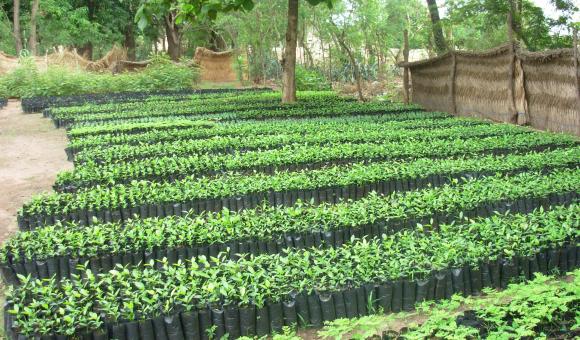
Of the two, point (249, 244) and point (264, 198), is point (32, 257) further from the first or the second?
point (264, 198)

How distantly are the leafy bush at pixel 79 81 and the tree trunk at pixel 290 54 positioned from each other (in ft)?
31.4

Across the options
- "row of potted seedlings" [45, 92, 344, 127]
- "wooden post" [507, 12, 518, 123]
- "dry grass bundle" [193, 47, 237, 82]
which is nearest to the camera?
"wooden post" [507, 12, 518, 123]

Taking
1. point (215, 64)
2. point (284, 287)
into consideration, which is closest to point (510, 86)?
point (284, 287)

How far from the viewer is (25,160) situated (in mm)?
11805

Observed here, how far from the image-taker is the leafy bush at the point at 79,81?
23.3 meters

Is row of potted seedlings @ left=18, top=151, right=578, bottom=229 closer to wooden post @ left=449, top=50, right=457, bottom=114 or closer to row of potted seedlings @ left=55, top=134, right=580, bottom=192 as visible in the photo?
row of potted seedlings @ left=55, top=134, right=580, bottom=192

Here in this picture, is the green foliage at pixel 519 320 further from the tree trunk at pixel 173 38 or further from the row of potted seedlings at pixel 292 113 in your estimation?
the tree trunk at pixel 173 38

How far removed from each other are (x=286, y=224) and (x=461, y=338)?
2.75 meters

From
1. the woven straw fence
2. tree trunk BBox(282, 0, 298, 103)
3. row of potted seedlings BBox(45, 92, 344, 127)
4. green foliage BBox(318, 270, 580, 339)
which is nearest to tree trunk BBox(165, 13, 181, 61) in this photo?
row of potted seedlings BBox(45, 92, 344, 127)

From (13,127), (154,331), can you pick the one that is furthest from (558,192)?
(13,127)

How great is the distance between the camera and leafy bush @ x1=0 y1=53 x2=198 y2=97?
23.3 m

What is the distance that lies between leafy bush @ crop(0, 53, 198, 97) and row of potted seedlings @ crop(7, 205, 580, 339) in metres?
19.7

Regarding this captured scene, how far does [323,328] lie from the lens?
4.59m

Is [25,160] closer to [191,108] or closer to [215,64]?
[191,108]
